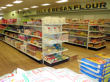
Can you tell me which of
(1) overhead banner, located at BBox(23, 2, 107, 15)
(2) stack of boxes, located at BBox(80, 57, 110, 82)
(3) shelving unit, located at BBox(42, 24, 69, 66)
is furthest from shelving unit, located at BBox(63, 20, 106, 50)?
(2) stack of boxes, located at BBox(80, 57, 110, 82)

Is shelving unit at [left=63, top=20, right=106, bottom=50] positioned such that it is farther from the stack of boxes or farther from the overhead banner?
the stack of boxes

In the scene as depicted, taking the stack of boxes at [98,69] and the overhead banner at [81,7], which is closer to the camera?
the stack of boxes at [98,69]

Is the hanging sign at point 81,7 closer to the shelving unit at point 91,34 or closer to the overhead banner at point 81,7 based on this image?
the overhead banner at point 81,7

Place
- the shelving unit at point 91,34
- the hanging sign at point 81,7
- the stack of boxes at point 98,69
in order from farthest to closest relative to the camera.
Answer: the hanging sign at point 81,7 → the shelving unit at point 91,34 → the stack of boxes at point 98,69

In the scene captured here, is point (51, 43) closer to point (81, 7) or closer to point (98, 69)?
point (98, 69)

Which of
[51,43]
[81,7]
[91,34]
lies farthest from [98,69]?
[81,7]

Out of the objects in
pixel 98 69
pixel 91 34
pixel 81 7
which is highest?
pixel 81 7

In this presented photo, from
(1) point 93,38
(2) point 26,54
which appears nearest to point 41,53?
(2) point 26,54

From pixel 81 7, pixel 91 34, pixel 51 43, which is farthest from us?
pixel 81 7

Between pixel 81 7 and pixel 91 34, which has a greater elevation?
pixel 81 7

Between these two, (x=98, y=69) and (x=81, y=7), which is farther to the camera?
(x=81, y=7)

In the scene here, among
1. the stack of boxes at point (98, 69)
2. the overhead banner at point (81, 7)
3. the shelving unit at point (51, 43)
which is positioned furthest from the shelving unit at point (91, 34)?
the stack of boxes at point (98, 69)

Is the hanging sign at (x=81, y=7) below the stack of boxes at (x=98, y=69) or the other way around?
the other way around

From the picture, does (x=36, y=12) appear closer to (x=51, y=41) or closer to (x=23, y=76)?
(x=51, y=41)
